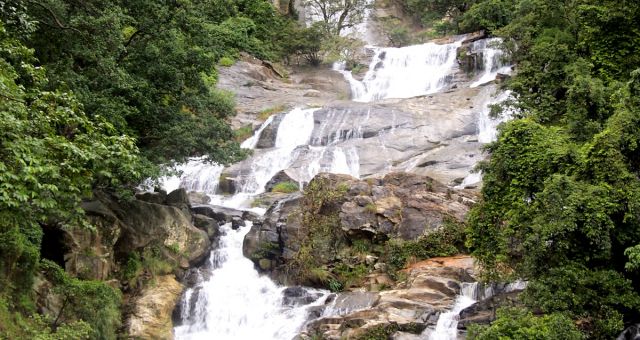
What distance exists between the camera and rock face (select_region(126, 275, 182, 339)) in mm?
15430

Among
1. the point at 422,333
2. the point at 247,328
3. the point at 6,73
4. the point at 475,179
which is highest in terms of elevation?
the point at 6,73

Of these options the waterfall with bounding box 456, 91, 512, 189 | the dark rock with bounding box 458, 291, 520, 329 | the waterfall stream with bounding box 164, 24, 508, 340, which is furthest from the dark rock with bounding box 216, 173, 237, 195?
the dark rock with bounding box 458, 291, 520, 329

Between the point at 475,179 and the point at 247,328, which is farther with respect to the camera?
the point at 475,179

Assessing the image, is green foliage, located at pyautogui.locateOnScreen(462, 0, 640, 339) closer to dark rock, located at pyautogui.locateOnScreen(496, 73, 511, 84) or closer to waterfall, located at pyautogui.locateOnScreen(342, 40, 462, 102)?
dark rock, located at pyautogui.locateOnScreen(496, 73, 511, 84)

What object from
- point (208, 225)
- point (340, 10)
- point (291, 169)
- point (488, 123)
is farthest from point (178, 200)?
point (340, 10)

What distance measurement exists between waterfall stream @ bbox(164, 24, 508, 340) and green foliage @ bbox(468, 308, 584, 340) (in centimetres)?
241

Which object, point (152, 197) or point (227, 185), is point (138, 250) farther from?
point (227, 185)

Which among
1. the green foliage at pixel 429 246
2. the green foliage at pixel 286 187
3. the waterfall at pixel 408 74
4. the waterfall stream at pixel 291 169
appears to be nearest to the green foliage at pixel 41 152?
the waterfall stream at pixel 291 169

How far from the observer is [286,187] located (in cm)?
2434

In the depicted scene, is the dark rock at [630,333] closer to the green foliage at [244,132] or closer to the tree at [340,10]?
the green foliage at [244,132]

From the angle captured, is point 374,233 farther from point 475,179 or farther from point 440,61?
point 440,61

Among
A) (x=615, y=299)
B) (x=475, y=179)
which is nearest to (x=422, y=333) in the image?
(x=615, y=299)

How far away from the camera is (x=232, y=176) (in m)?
26.2

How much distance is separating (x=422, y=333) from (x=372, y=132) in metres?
15.6
